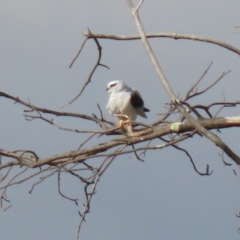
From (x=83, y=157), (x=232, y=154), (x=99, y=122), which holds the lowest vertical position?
(x=232, y=154)

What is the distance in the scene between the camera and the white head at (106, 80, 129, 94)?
828 centimetres

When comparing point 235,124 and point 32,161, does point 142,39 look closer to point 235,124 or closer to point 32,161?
point 235,124

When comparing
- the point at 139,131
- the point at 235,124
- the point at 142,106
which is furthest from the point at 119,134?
the point at 142,106

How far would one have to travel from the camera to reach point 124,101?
26.1 feet

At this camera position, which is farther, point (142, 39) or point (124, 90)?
point (124, 90)

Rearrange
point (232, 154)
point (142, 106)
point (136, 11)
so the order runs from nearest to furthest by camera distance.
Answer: point (232, 154), point (136, 11), point (142, 106)

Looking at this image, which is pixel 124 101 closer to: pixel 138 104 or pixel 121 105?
pixel 121 105

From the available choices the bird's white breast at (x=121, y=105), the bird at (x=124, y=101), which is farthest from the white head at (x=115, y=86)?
the bird's white breast at (x=121, y=105)

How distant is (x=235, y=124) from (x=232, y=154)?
21.5 inches

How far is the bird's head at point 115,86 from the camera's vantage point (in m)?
8.28

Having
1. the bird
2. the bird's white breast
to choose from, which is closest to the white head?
the bird

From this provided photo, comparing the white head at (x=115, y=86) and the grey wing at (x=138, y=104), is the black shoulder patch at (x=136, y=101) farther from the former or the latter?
the white head at (x=115, y=86)

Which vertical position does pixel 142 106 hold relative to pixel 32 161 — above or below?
above

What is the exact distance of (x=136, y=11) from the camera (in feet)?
14.8
